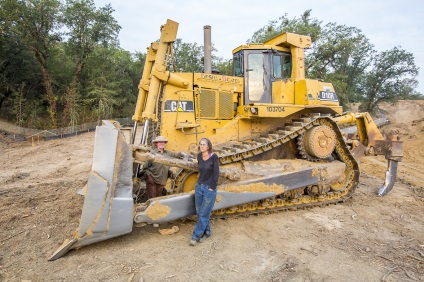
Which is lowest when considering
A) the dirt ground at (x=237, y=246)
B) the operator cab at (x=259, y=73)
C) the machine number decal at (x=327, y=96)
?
the dirt ground at (x=237, y=246)

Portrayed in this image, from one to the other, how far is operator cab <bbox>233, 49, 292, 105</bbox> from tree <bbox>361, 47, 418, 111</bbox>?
2354 centimetres

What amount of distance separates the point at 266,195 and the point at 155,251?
2.19 metres

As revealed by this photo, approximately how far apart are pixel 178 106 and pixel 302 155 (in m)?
2.75

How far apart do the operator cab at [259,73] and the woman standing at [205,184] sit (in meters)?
2.50

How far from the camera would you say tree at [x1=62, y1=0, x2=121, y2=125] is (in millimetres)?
24553

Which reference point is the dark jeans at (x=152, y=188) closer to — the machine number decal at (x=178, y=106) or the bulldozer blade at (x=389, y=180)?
the machine number decal at (x=178, y=106)

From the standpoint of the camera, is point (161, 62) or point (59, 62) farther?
point (59, 62)

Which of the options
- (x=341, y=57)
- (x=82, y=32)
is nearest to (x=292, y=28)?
(x=341, y=57)

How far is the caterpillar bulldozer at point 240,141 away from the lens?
3.96 meters

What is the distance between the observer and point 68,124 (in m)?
23.9

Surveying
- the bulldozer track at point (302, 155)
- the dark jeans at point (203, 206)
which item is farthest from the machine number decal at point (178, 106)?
the dark jeans at point (203, 206)

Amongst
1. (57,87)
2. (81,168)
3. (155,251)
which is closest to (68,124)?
(57,87)

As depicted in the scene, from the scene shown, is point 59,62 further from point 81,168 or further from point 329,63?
point 329,63

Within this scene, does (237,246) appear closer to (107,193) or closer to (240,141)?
(107,193)
